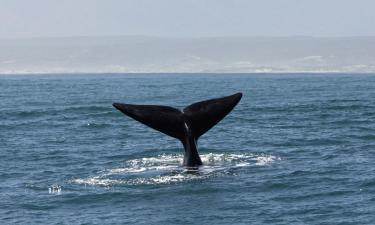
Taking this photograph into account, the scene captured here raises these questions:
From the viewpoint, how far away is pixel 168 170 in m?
22.2

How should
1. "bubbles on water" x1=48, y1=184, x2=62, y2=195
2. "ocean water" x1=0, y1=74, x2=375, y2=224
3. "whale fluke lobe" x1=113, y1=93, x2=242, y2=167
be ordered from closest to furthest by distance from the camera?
"ocean water" x1=0, y1=74, x2=375, y2=224, "bubbles on water" x1=48, y1=184, x2=62, y2=195, "whale fluke lobe" x1=113, y1=93, x2=242, y2=167

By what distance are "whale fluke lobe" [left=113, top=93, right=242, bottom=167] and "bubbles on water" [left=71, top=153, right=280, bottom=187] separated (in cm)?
86

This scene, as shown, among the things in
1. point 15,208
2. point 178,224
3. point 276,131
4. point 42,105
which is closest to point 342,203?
point 178,224

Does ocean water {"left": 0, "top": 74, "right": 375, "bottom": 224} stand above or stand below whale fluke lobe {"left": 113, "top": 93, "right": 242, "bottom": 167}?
below

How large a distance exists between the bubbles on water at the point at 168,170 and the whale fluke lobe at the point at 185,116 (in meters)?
0.86

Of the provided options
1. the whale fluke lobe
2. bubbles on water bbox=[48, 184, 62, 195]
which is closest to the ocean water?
bubbles on water bbox=[48, 184, 62, 195]

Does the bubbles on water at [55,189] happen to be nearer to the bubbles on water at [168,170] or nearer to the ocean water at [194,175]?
the ocean water at [194,175]

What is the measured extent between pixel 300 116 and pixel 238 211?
2113 cm

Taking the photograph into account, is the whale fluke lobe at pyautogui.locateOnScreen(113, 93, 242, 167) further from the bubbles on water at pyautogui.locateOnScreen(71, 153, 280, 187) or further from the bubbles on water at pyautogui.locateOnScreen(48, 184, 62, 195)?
the bubbles on water at pyautogui.locateOnScreen(48, 184, 62, 195)

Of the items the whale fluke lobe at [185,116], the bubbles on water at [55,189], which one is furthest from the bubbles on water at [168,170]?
the whale fluke lobe at [185,116]

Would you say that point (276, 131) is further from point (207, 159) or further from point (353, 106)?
point (353, 106)

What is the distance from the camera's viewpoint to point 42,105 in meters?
48.4

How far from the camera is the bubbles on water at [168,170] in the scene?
68.1ft

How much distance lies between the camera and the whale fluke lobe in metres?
20.7
